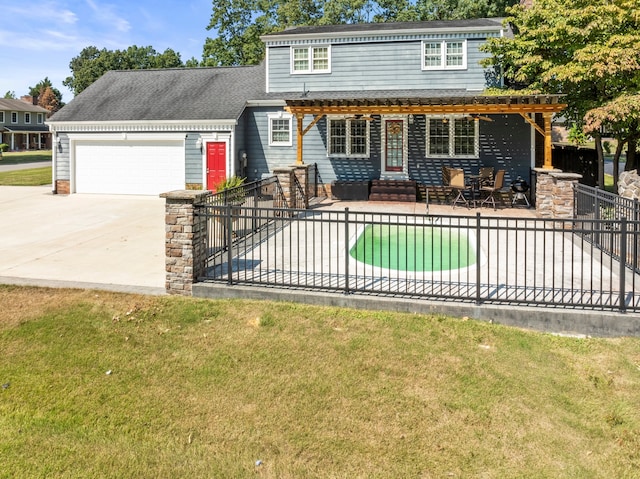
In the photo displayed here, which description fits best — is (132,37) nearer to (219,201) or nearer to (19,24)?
(19,24)

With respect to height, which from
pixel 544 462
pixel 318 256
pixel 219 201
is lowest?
pixel 544 462

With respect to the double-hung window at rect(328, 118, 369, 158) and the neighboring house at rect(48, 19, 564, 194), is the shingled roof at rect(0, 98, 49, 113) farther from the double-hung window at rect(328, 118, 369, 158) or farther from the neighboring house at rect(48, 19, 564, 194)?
the double-hung window at rect(328, 118, 369, 158)

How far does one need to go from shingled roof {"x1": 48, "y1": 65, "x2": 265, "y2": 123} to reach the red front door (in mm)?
1031

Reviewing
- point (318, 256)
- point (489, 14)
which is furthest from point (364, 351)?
point (489, 14)

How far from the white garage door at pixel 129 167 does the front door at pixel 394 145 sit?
7994 millimetres

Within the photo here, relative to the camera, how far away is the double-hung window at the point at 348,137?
18.7 meters

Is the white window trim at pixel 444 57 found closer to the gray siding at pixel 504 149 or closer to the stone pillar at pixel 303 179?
the gray siding at pixel 504 149

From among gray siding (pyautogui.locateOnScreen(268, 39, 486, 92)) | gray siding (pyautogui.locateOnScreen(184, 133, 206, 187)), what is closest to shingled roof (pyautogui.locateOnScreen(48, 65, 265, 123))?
gray siding (pyautogui.locateOnScreen(184, 133, 206, 187))

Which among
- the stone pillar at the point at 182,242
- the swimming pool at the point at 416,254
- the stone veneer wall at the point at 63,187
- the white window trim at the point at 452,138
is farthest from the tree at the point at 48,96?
the stone pillar at the point at 182,242

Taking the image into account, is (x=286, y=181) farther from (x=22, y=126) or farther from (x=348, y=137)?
(x=22, y=126)

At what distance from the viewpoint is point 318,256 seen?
956 cm

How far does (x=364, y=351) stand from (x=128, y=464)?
273 cm

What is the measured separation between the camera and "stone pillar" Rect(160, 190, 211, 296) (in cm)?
755

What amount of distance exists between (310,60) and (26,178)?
56.7 ft
